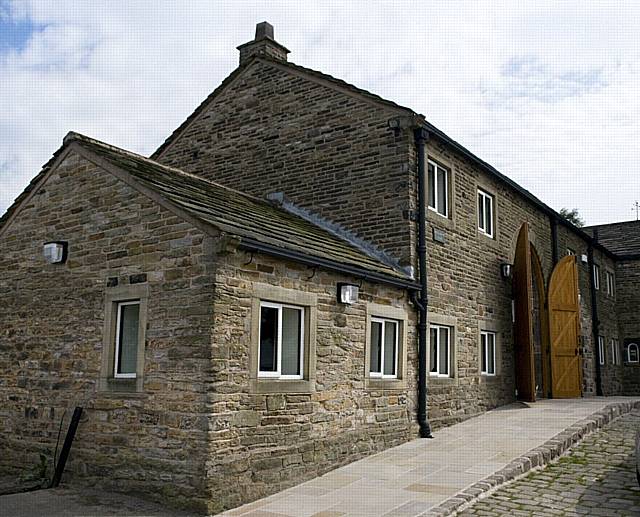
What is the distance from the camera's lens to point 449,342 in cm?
1367

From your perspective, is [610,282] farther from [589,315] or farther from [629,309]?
[589,315]

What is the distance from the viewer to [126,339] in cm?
920

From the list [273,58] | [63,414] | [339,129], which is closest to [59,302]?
Answer: [63,414]

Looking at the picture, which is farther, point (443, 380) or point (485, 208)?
point (485, 208)

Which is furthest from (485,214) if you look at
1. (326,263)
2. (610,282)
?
(610,282)

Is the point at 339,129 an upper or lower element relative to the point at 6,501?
upper

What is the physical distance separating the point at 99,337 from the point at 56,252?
1558 millimetres

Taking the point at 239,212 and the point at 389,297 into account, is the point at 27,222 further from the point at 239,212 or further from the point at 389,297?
the point at 389,297

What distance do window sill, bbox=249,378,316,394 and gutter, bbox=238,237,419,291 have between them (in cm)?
164

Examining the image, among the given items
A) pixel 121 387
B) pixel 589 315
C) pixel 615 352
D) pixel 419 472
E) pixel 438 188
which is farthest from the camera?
pixel 615 352

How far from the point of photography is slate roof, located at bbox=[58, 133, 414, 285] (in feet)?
29.2

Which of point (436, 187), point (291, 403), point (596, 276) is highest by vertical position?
point (436, 187)

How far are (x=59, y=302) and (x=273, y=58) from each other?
8.05 metres

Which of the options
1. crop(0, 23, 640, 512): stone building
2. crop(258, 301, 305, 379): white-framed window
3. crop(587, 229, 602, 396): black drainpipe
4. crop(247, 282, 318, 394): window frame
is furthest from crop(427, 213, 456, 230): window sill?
crop(587, 229, 602, 396): black drainpipe
